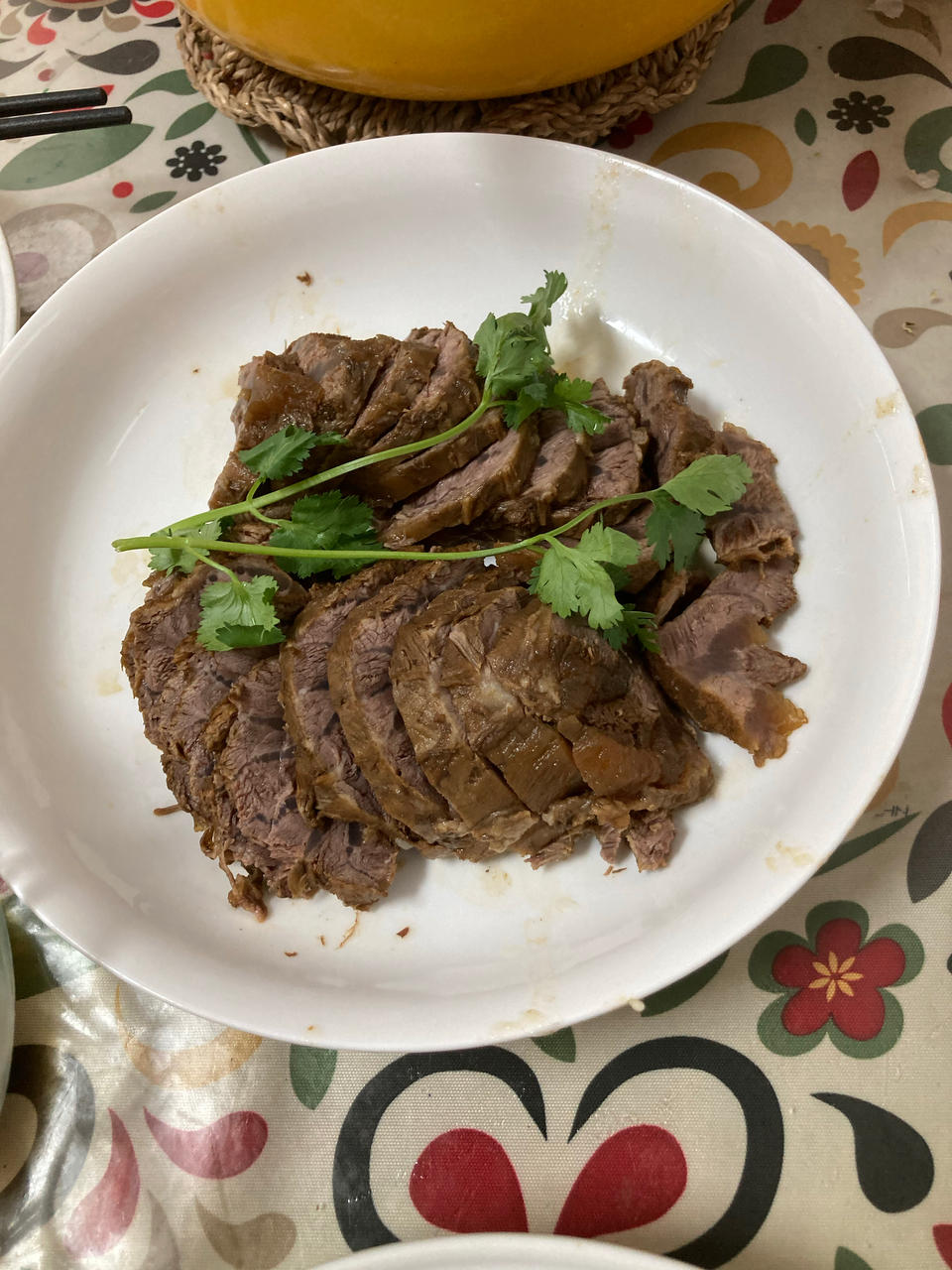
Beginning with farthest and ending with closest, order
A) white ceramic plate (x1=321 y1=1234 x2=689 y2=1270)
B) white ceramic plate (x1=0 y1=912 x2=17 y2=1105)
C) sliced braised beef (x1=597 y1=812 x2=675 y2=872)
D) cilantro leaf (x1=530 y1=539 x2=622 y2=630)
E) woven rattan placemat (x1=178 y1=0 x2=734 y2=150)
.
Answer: woven rattan placemat (x1=178 y1=0 x2=734 y2=150) → white ceramic plate (x1=0 y1=912 x2=17 y2=1105) → sliced braised beef (x1=597 y1=812 x2=675 y2=872) → cilantro leaf (x1=530 y1=539 x2=622 y2=630) → white ceramic plate (x1=321 y1=1234 x2=689 y2=1270)

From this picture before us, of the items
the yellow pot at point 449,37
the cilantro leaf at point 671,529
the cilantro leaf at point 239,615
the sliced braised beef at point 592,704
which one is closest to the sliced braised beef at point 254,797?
the cilantro leaf at point 239,615

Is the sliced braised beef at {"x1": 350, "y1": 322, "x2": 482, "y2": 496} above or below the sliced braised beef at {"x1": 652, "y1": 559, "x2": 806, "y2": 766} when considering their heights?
above

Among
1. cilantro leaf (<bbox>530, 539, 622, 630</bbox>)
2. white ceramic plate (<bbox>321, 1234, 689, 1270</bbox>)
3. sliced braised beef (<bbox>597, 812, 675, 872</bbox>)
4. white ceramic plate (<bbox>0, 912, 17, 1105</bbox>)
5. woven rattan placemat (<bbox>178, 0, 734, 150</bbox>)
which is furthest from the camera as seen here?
woven rattan placemat (<bbox>178, 0, 734, 150</bbox>)

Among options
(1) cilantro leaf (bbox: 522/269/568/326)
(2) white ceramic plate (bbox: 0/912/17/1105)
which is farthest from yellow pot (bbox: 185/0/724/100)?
(2) white ceramic plate (bbox: 0/912/17/1105)

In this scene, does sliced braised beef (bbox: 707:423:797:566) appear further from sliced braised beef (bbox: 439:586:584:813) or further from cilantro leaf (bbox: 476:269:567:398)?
sliced braised beef (bbox: 439:586:584:813)

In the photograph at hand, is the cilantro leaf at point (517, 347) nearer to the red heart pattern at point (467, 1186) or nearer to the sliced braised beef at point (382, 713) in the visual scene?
the sliced braised beef at point (382, 713)

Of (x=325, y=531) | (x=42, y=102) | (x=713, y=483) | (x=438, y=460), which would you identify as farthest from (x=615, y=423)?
(x=42, y=102)

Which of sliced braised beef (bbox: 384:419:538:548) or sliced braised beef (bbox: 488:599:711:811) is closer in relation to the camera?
sliced braised beef (bbox: 488:599:711:811)

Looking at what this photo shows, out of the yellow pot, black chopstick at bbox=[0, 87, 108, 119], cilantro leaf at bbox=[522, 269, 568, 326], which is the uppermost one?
the yellow pot
